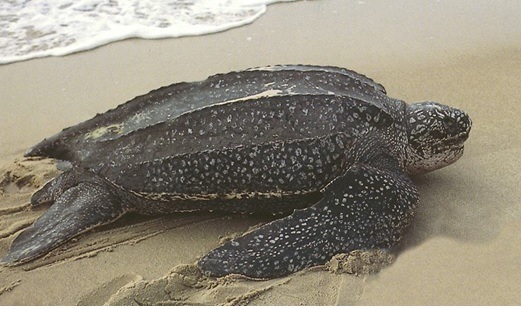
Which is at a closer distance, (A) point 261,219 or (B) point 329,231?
(B) point 329,231

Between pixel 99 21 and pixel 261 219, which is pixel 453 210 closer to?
pixel 261 219

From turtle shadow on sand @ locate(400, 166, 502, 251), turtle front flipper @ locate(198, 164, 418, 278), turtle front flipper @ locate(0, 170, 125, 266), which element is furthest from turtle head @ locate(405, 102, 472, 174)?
turtle front flipper @ locate(0, 170, 125, 266)

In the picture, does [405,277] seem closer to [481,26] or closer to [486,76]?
[486,76]

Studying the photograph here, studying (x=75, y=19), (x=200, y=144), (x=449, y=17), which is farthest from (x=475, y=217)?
(x=75, y=19)

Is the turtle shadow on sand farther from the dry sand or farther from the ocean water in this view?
the ocean water

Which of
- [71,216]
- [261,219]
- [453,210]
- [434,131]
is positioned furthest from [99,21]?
[453,210]

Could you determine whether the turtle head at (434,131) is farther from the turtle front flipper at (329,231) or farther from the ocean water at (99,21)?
the ocean water at (99,21)
